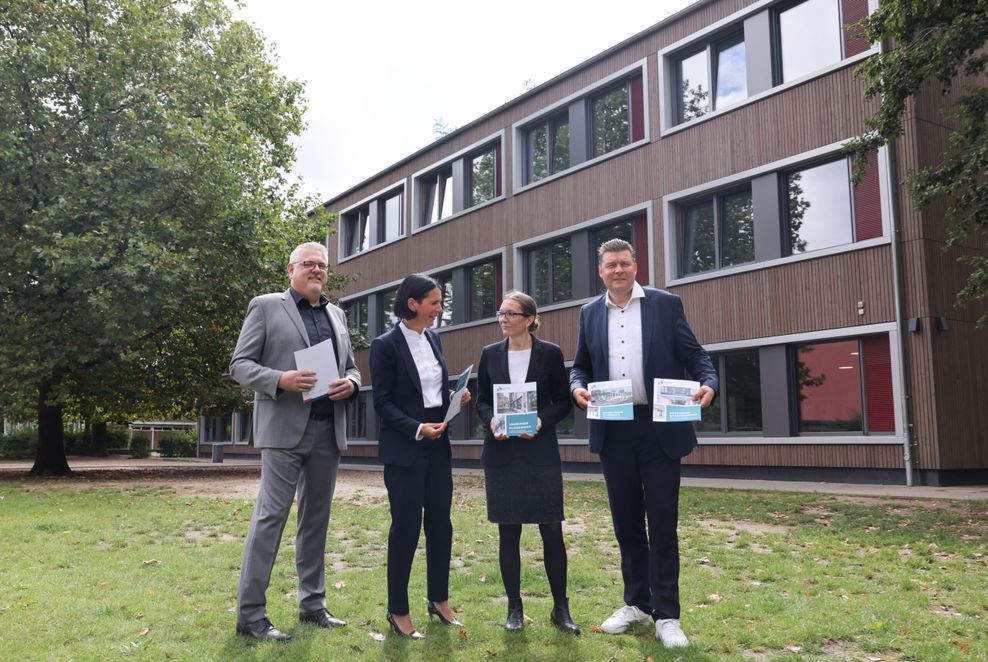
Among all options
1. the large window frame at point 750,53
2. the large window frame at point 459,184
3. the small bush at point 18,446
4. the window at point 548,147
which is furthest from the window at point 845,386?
the small bush at point 18,446

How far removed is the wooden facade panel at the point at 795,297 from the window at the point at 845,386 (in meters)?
0.46

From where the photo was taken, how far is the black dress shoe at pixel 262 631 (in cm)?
443

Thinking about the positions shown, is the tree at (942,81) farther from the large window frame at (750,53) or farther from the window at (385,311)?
the window at (385,311)

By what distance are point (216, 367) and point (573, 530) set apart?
1472cm

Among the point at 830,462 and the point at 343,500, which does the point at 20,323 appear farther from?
the point at 830,462

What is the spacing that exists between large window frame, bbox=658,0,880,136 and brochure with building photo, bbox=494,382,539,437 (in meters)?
13.4

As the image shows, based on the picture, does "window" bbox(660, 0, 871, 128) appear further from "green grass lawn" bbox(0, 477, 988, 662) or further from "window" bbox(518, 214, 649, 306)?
"green grass lawn" bbox(0, 477, 988, 662)

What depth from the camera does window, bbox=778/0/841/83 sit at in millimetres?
15984

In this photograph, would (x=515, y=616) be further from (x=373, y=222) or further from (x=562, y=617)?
(x=373, y=222)

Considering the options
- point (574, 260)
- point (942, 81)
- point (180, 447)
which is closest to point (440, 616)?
point (942, 81)

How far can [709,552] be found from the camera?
7.22 meters

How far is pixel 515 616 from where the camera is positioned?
466 cm

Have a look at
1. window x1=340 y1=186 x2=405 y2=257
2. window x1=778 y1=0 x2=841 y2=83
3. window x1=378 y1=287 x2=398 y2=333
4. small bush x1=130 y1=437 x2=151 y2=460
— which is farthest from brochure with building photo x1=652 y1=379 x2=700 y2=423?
small bush x1=130 y1=437 x2=151 y2=460

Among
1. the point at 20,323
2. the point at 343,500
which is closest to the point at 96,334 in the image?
the point at 20,323
